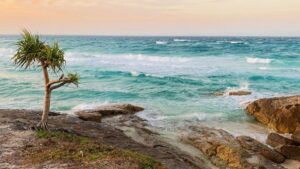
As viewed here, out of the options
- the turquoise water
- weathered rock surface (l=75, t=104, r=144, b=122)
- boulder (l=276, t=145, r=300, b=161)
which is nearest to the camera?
boulder (l=276, t=145, r=300, b=161)

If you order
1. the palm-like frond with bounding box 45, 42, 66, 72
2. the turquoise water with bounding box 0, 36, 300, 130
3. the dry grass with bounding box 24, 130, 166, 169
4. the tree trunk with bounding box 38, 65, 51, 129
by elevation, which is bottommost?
the turquoise water with bounding box 0, 36, 300, 130

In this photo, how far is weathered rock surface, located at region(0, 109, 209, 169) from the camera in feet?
49.6

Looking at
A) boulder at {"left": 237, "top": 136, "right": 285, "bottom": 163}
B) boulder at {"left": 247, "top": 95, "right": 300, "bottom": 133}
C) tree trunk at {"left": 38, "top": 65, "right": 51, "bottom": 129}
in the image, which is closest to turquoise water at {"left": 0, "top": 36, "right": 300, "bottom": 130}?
boulder at {"left": 247, "top": 95, "right": 300, "bottom": 133}

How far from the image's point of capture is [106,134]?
57.4ft

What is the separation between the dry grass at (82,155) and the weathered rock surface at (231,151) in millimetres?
4243

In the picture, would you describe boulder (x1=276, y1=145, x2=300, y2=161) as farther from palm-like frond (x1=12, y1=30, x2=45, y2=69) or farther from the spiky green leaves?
palm-like frond (x1=12, y1=30, x2=45, y2=69)

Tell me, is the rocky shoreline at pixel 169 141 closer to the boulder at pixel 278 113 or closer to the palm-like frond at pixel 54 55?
the boulder at pixel 278 113

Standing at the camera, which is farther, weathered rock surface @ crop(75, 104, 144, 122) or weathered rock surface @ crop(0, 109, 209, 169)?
weathered rock surface @ crop(75, 104, 144, 122)

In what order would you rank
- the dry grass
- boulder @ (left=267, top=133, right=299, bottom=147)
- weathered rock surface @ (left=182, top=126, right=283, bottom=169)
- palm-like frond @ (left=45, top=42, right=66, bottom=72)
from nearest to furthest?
the dry grass < palm-like frond @ (left=45, top=42, right=66, bottom=72) < weathered rock surface @ (left=182, top=126, right=283, bottom=169) < boulder @ (left=267, top=133, right=299, bottom=147)

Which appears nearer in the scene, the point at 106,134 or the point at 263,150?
the point at 263,150

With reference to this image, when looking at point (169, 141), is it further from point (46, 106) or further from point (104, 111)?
point (46, 106)

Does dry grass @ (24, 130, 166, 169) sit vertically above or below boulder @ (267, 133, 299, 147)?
above

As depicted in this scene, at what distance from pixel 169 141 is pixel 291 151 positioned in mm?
5305

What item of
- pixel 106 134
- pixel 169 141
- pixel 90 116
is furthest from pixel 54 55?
pixel 90 116
